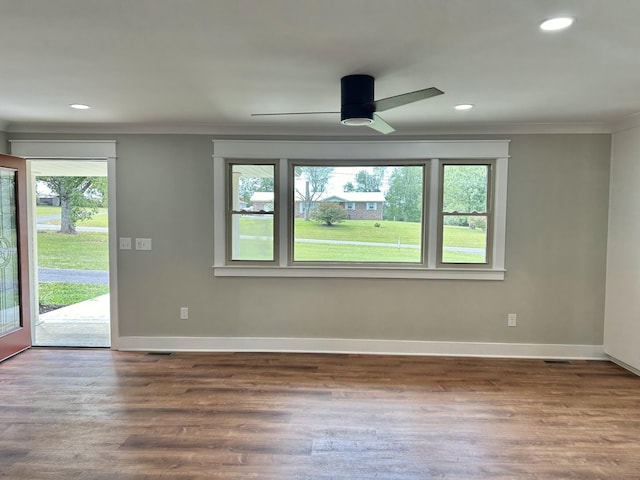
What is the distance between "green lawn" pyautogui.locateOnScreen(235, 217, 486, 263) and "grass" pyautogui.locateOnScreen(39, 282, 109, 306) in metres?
3.74

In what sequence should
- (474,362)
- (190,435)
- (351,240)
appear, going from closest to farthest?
(190,435), (474,362), (351,240)

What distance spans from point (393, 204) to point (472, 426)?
2.15 meters

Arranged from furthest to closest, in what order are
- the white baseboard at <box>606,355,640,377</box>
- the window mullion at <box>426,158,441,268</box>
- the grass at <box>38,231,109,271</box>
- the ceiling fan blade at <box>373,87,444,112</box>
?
1. the grass at <box>38,231,109,271</box>
2. the window mullion at <box>426,158,441,268</box>
3. the white baseboard at <box>606,355,640,377</box>
4. the ceiling fan blade at <box>373,87,444,112</box>

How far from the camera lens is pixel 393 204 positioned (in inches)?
157

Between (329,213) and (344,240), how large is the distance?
324mm

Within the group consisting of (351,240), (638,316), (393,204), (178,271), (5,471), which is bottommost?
(5,471)

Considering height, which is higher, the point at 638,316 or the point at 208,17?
the point at 208,17

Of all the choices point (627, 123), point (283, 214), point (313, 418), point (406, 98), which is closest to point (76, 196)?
point (283, 214)

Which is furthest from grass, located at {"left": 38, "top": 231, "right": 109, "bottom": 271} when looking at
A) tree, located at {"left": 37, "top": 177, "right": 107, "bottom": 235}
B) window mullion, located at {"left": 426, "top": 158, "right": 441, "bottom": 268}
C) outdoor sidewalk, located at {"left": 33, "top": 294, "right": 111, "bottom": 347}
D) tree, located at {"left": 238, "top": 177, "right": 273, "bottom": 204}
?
window mullion, located at {"left": 426, "top": 158, "right": 441, "bottom": 268}

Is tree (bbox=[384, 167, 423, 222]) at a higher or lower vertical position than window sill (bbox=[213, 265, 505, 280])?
higher

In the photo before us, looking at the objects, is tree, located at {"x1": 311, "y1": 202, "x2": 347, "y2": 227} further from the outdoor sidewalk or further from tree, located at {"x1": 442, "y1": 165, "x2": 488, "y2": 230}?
the outdoor sidewalk

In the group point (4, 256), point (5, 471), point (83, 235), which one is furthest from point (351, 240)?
point (83, 235)

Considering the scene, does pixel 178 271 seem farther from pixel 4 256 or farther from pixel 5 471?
pixel 5 471

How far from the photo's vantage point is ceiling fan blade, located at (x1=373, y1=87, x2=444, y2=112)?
195cm
